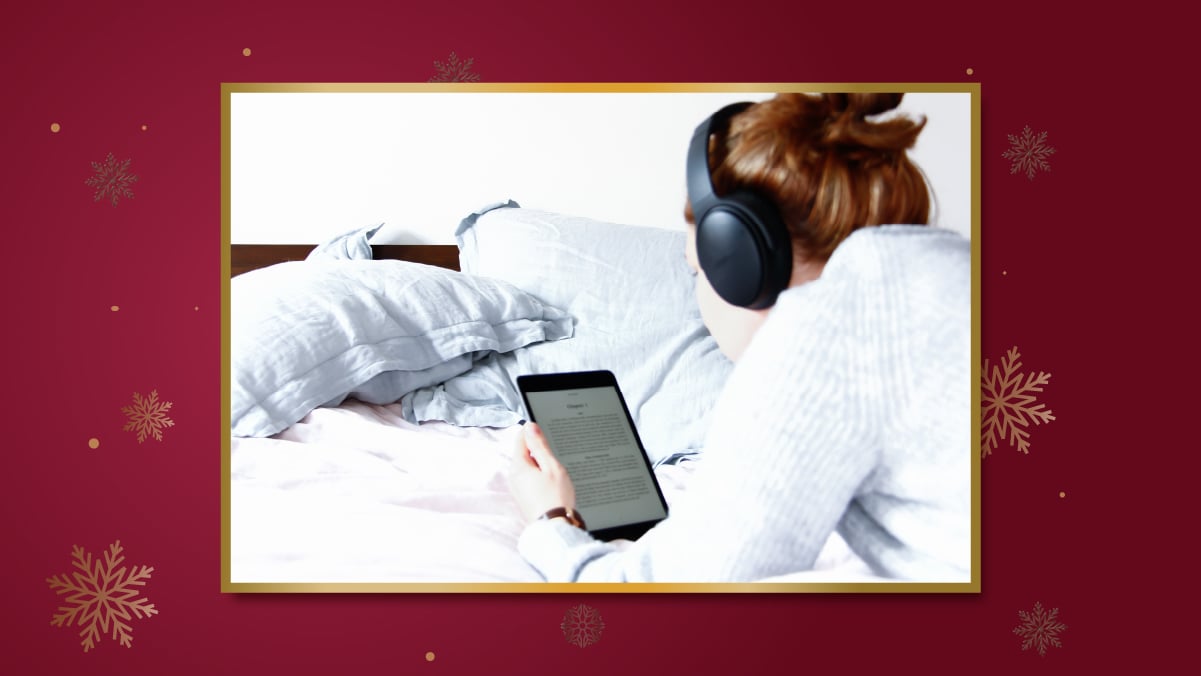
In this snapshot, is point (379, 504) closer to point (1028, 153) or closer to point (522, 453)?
point (522, 453)

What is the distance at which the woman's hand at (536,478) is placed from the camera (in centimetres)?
124

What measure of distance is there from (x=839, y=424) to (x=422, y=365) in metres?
0.60

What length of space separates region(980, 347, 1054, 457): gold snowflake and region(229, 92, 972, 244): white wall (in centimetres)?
30

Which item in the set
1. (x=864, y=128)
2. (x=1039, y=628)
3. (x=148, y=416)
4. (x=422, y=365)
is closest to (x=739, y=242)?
(x=864, y=128)

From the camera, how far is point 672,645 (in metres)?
1.34

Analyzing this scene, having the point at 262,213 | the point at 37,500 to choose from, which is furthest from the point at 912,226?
the point at 37,500

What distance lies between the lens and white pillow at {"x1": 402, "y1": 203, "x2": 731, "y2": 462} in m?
1.31

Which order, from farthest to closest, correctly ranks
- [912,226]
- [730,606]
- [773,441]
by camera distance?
1. [730,606]
2. [912,226]
3. [773,441]

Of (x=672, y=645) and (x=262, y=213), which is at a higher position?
(x=262, y=213)

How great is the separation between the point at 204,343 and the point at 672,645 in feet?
2.58

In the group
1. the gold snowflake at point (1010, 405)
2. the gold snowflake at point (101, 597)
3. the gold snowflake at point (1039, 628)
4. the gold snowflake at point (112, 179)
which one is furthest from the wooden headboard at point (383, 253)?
the gold snowflake at point (1039, 628)

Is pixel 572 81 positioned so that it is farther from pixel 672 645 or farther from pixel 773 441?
pixel 672 645

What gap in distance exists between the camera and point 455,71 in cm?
138

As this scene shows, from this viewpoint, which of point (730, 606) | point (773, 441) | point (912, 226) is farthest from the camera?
point (730, 606)
